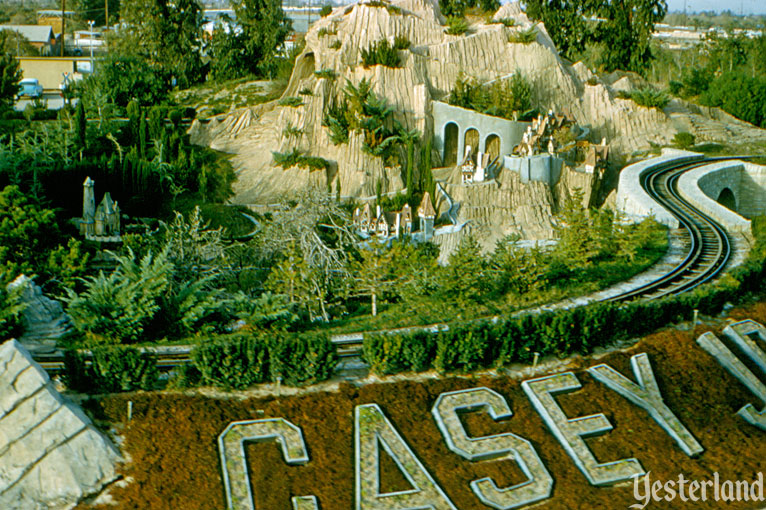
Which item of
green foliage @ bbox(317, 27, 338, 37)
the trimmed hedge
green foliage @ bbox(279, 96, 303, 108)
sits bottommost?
the trimmed hedge

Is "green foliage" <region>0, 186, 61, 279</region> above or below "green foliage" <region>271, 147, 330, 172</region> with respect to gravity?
above

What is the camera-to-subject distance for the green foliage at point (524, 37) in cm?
5509

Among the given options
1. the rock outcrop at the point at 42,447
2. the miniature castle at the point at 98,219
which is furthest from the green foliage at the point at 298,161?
the rock outcrop at the point at 42,447

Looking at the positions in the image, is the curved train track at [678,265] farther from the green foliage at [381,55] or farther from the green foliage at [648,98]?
the green foliage at [381,55]

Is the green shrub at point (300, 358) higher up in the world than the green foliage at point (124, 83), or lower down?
lower down

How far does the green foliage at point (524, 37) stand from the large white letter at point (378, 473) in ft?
138

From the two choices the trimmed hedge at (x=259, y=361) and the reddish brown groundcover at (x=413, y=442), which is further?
the trimmed hedge at (x=259, y=361)

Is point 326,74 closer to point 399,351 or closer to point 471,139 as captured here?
point 471,139

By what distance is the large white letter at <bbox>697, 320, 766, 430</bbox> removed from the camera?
61.3 feet

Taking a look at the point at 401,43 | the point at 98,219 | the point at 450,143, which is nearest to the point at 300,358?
the point at 98,219

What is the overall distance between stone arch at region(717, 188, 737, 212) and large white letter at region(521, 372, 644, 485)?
33.2 meters

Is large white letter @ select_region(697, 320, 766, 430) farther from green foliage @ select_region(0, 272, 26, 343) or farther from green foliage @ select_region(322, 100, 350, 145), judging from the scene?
green foliage @ select_region(322, 100, 350, 145)

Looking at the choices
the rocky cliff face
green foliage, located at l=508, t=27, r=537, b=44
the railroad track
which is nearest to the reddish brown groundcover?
the railroad track

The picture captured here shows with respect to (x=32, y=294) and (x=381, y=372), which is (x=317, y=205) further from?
(x=381, y=372)
